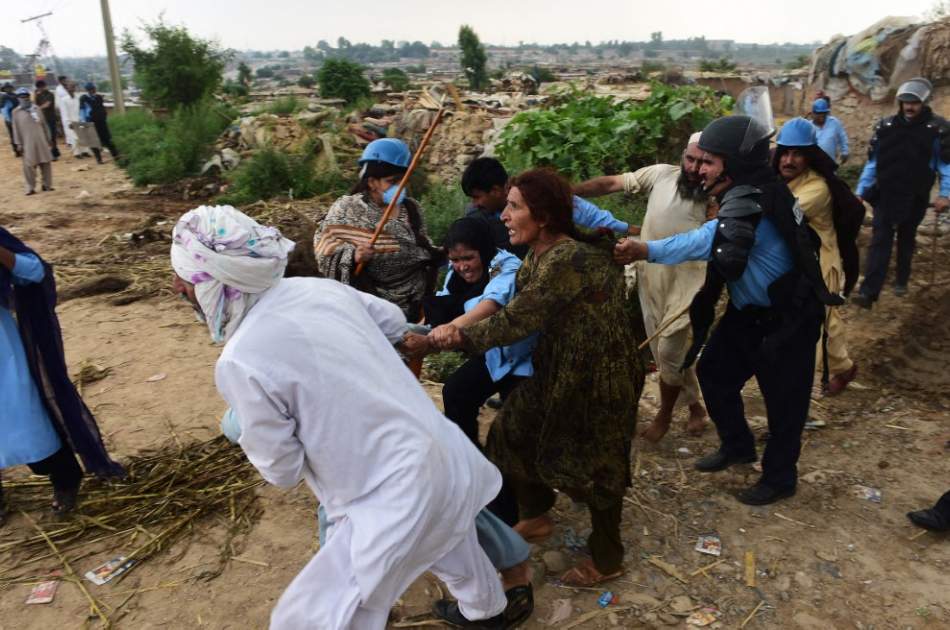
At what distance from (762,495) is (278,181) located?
951 cm

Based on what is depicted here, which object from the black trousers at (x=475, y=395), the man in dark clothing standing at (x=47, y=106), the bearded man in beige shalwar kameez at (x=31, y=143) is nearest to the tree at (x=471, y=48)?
the man in dark clothing standing at (x=47, y=106)

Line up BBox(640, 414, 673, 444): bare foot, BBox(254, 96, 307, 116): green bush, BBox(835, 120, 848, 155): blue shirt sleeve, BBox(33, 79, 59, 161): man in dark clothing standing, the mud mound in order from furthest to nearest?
BBox(33, 79, 59, 161): man in dark clothing standing < BBox(254, 96, 307, 116): green bush < BBox(835, 120, 848, 155): blue shirt sleeve < the mud mound < BBox(640, 414, 673, 444): bare foot

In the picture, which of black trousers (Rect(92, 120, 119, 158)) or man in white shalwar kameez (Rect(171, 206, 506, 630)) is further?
black trousers (Rect(92, 120, 119, 158))

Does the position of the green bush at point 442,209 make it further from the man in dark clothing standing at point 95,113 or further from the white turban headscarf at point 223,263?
the man in dark clothing standing at point 95,113

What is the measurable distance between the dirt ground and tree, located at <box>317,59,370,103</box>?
59.6 feet

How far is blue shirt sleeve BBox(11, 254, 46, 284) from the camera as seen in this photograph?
123 inches

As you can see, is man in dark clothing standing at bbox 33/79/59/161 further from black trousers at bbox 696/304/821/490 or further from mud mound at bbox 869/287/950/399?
mud mound at bbox 869/287/950/399

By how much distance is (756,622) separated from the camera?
2730 millimetres

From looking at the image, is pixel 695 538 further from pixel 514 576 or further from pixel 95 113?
pixel 95 113

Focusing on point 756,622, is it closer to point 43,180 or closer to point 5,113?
point 43,180

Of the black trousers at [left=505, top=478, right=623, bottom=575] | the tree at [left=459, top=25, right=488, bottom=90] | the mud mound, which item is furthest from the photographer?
the tree at [left=459, top=25, right=488, bottom=90]

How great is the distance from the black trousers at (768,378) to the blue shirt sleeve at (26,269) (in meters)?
3.24

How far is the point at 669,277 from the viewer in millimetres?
4023

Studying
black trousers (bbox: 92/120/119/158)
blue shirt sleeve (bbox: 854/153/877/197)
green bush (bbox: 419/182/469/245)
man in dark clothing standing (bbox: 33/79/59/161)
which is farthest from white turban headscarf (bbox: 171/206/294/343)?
man in dark clothing standing (bbox: 33/79/59/161)
